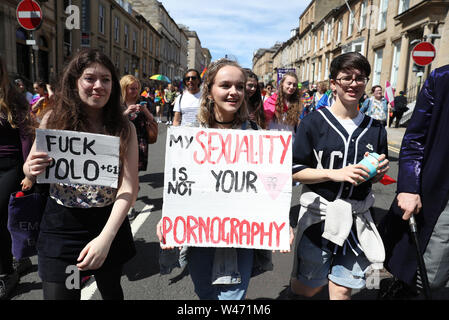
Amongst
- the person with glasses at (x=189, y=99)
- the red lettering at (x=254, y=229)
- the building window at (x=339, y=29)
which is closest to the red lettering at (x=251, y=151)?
the red lettering at (x=254, y=229)

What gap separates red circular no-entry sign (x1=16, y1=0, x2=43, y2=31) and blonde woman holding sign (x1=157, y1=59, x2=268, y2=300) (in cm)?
762

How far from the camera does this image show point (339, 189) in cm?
204

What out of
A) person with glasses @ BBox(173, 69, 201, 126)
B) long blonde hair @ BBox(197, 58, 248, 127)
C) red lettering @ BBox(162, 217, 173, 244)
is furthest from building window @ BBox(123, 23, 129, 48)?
red lettering @ BBox(162, 217, 173, 244)

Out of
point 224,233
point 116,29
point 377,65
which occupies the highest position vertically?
point 116,29

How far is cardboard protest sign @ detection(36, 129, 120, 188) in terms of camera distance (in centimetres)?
171

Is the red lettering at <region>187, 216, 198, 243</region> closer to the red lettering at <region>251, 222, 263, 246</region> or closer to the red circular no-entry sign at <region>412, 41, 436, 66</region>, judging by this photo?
the red lettering at <region>251, 222, 263, 246</region>

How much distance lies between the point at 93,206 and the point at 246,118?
1038mm

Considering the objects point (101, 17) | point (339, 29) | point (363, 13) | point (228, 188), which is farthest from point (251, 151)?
point (339, 29)

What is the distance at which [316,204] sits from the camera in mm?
2088

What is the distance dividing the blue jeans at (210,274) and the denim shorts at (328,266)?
0.44 meters

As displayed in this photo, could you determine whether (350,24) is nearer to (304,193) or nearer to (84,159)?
(304,193)

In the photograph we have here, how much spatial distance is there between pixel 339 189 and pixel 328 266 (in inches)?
21.4

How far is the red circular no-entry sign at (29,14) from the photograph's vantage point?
7473 mm
